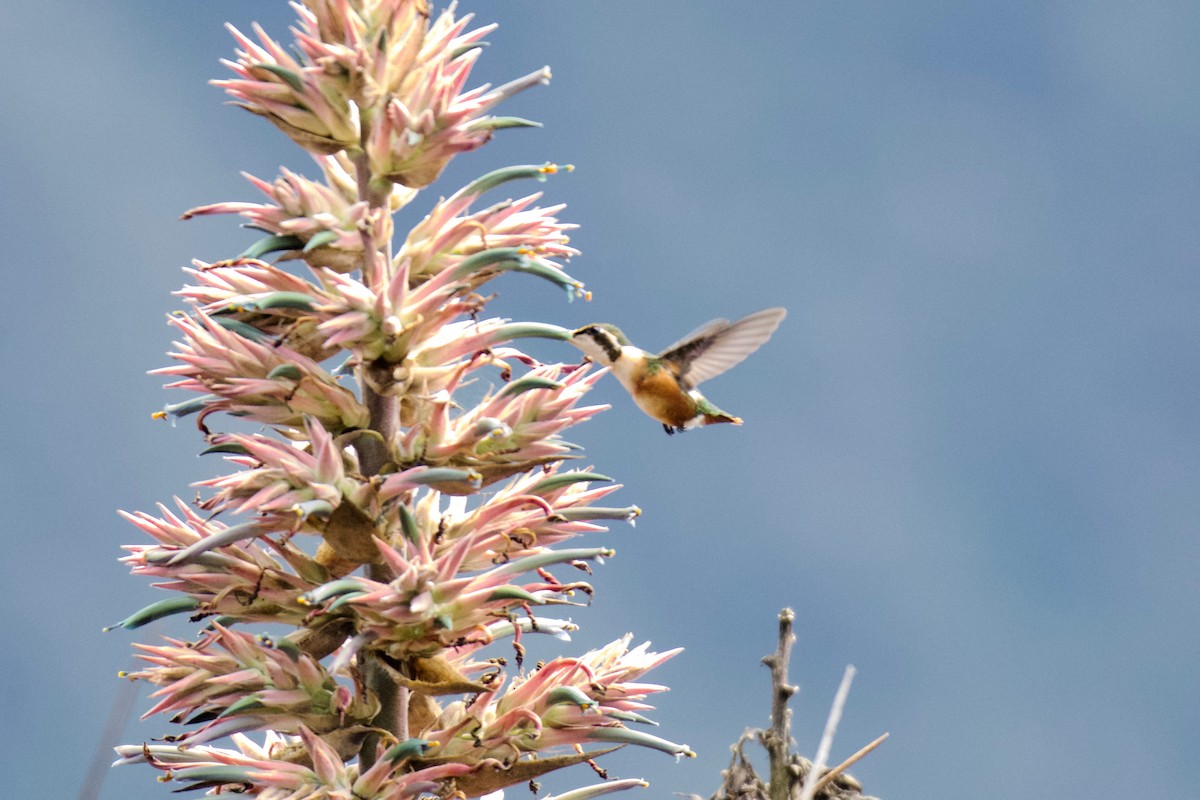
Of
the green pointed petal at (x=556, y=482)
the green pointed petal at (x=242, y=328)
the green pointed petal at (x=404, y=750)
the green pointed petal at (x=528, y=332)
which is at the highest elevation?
the green pointed petal at (x=528, y=332)

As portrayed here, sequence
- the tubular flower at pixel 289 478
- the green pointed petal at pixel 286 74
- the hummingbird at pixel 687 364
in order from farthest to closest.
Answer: the hummingbird at pixel 687 364 → the green pointed petal at pixel 286 74 → the tubular flower at pixel 289 478

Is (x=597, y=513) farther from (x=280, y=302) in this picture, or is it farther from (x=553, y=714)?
(x=280, y=302)

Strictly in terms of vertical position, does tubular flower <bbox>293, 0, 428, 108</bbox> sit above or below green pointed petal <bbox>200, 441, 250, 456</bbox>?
above

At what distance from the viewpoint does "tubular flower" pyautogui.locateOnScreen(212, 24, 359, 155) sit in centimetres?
531

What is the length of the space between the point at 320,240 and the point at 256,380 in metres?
0.60

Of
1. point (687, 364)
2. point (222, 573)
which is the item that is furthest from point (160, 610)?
point (687, 364)

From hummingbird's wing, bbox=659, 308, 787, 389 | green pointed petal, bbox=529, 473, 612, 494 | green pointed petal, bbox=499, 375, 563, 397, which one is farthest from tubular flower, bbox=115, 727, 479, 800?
hummingbird's wing, bbox=659, 308, 787, 389

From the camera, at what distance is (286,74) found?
5281 mm

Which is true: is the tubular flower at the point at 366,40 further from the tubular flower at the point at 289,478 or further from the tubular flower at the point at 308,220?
the tubular flower at the point at 289,478

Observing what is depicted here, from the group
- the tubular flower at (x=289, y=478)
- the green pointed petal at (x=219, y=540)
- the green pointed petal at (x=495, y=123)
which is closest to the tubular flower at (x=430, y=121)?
the green pointed petal at (x=495, y=123)

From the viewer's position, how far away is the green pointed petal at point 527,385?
Answer: 5.16 m

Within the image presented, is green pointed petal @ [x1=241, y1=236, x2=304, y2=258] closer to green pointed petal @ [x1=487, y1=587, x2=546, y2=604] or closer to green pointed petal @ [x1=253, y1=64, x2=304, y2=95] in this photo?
green pointed petal @ [x1=253, y1=64, x2=304, y2=95]

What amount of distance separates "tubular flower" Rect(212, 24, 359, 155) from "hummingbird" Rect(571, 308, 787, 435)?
7.62 ft

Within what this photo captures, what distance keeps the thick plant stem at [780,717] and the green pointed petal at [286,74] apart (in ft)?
9.46
